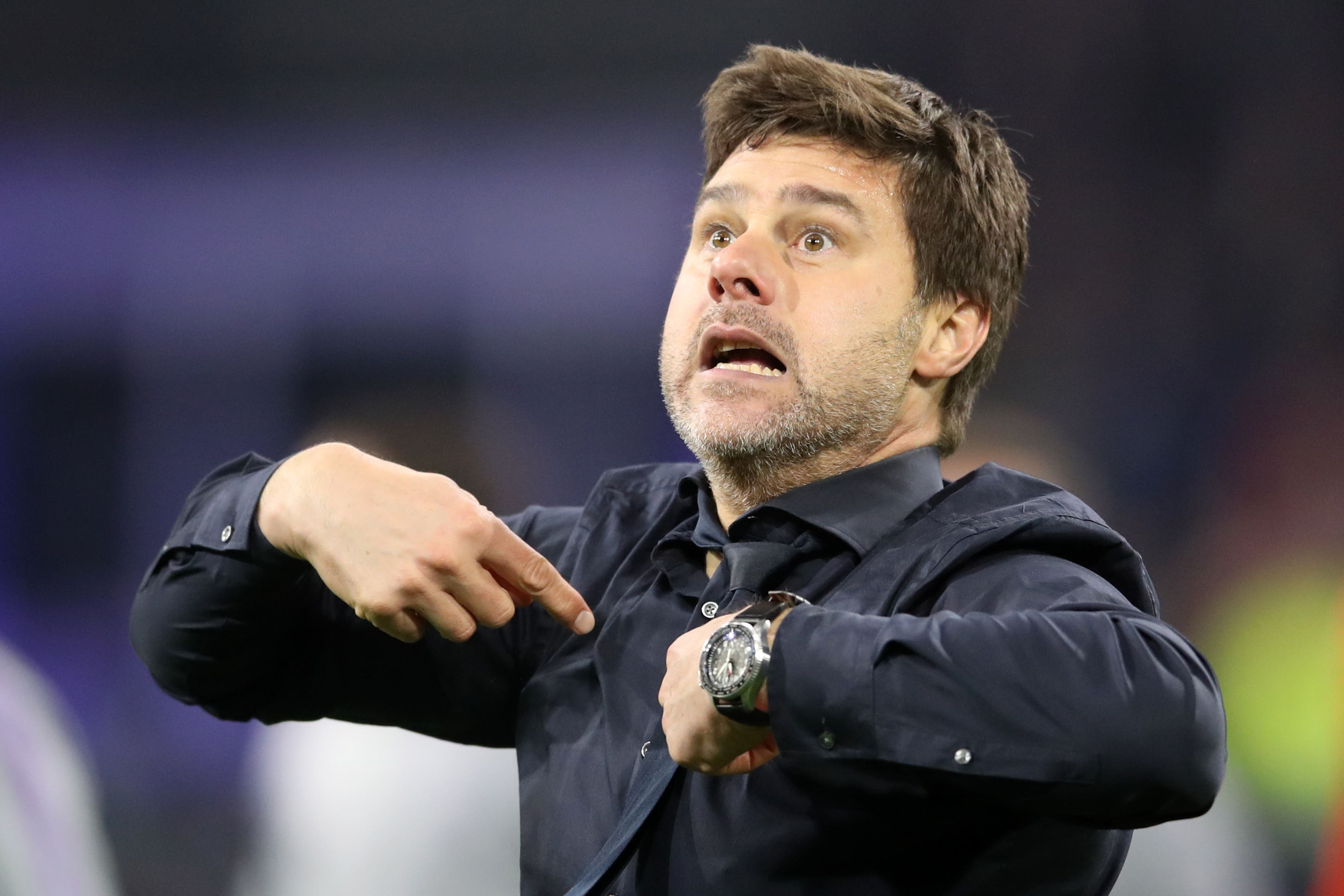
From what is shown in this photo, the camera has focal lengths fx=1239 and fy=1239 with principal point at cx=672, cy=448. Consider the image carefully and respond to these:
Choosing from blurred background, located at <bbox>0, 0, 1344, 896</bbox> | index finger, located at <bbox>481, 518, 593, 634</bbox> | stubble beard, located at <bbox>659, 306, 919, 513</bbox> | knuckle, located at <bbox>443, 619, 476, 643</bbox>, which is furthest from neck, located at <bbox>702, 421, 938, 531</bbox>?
blurred background, located at <bbox>0, 0, 1344, 896</bbox>

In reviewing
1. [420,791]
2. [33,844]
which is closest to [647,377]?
[420,791]

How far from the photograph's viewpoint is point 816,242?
152cm

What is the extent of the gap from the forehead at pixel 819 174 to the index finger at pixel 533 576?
0.53 metres

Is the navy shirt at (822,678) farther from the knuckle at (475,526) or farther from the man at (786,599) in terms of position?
the knuckle at (475,526)

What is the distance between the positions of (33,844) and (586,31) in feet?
6.61

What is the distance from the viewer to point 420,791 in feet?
8.03

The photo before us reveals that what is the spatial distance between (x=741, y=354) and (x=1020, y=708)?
0.66 m

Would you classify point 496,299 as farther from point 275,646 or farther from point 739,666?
point 739,666

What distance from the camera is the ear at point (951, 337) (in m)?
1.59

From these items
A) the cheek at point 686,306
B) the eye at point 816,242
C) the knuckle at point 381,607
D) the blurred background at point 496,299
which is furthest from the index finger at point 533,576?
the blurred background at point 496,299

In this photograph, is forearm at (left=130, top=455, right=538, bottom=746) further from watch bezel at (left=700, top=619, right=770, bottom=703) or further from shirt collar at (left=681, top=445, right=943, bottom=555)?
watch bezel at (left=700, top=619, right=770, bottom=703)

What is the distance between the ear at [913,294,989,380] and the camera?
159cm

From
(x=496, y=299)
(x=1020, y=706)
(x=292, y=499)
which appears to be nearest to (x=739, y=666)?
(x=1020, y=706)

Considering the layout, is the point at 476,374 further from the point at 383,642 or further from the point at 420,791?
the point at 383,642
